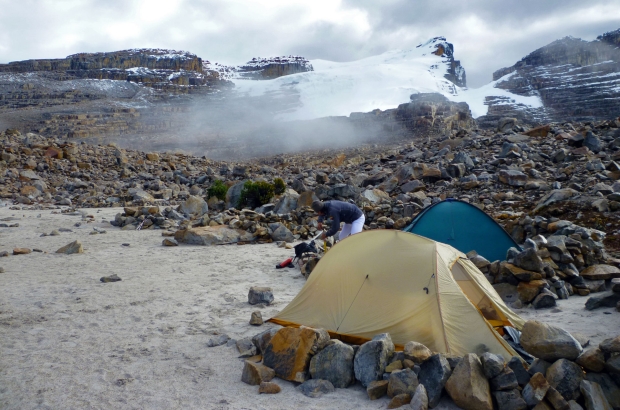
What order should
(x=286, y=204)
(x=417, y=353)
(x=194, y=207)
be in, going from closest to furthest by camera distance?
(x=417, y=353) → (x=286, y=204) → (x=194, y=207)

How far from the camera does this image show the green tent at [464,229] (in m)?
8.98

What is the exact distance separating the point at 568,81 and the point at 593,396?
14107cm

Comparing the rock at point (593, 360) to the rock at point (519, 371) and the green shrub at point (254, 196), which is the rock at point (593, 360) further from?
the green shrub at point (254, 196)

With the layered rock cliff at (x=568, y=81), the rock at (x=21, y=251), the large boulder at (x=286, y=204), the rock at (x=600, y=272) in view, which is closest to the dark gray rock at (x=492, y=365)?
the rock at (x=600, y=272)

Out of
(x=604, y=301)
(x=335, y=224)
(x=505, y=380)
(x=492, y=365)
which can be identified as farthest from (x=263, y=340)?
(x=604, y=301)

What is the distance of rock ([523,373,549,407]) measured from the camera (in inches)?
166

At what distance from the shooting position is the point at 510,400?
14.1 feet

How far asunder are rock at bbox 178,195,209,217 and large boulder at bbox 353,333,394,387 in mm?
13666

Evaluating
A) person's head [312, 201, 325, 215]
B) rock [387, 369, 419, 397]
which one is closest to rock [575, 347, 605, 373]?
rock [387, 369, 419, 397]

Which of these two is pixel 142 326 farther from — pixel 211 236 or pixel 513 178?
pixel 513 178

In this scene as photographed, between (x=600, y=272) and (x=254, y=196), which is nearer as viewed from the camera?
(x=600, y=272)

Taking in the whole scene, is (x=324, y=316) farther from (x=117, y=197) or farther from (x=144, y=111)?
(x=144, y=111)

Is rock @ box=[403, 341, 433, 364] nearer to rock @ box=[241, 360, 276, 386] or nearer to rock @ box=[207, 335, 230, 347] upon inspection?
rock @ box=[241, 360, 276, 386]

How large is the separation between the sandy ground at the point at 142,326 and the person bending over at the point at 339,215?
3.77 ft
